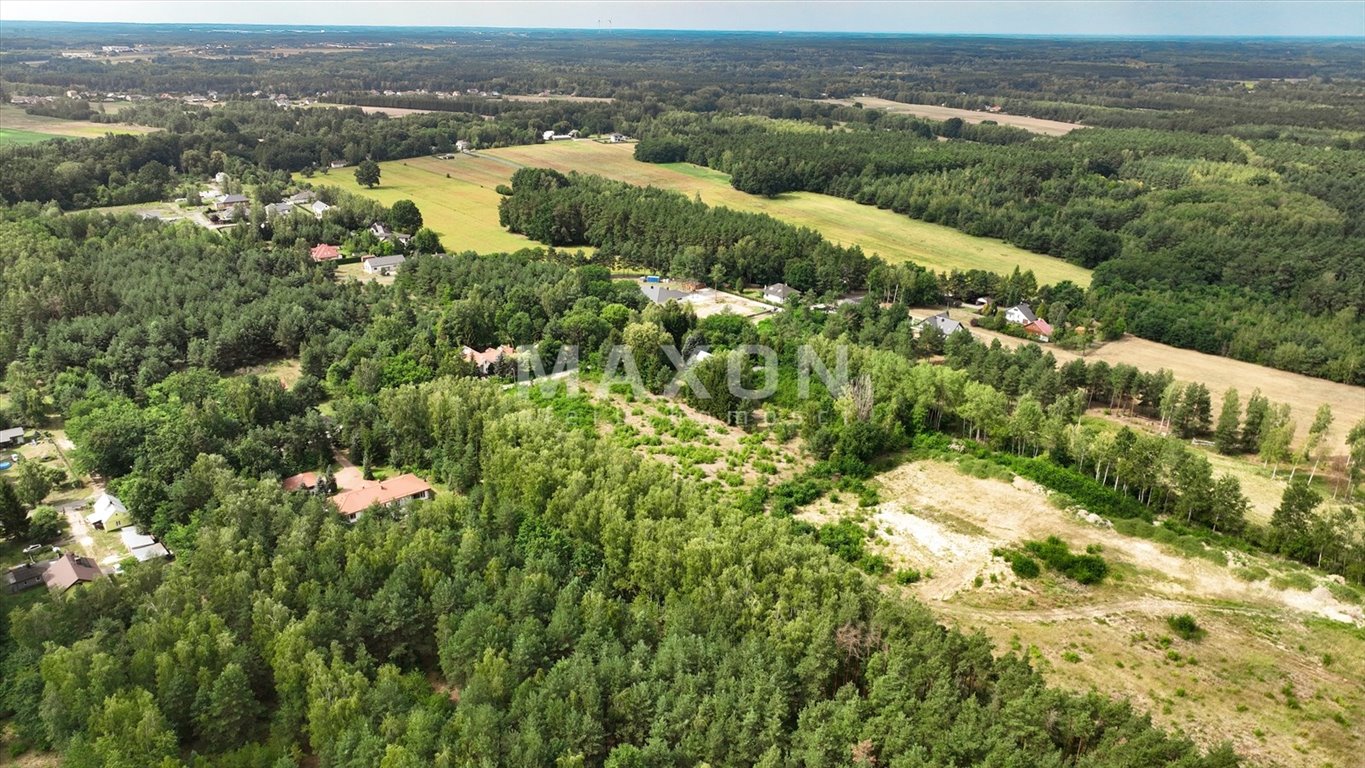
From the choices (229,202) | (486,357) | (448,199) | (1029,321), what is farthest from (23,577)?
(448,199)

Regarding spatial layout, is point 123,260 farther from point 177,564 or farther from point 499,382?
point 177,564

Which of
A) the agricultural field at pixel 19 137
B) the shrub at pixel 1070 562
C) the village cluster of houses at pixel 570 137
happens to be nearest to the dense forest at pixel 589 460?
the shrub at pixel 1070 562

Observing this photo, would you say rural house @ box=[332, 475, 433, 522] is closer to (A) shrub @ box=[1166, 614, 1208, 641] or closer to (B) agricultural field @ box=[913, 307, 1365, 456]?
(A) shrub @ box=[1166, 614, 1208, 641]

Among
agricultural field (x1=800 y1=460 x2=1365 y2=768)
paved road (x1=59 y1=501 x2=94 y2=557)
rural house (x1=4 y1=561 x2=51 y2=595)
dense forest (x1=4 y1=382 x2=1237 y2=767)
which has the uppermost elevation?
dense forest (x1=4 y1=382 x2=1237 y2=767)

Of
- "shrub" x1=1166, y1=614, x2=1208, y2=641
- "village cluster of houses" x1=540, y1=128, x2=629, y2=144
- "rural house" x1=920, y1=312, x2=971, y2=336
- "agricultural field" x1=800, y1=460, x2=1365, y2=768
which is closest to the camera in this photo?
"agricultural field" x1=800, y1=460, x2=1365, y2=768

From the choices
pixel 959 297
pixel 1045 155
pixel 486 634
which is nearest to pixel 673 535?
pixel 486 634

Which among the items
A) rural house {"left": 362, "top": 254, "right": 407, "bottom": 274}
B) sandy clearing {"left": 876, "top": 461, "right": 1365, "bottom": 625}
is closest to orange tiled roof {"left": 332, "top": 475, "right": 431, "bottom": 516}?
sandy clearing {"left": 876, "top": 461, "right": 1365, "bottom": 625}

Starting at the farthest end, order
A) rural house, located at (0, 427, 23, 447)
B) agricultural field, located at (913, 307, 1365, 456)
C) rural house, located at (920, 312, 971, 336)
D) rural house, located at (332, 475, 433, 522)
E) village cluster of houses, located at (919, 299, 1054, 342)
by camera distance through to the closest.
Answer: village cluster of houses, located at (919, 299, 1054, 342) < rural house, located at (920, 312, 971, 336) < agricultural field, located at (913, 307, 1365, 456) < rural house, located at (0, 427, 23, 447) < rural house, located at (332, 475, 433, 522)

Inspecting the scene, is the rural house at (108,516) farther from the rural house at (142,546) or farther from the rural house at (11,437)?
the rural house at (11,437)
